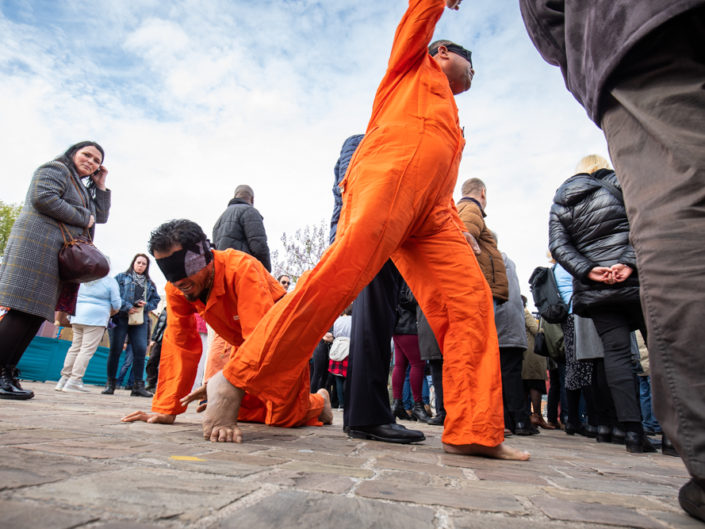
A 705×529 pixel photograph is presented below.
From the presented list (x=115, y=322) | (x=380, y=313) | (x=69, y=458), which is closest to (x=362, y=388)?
(x=380, y=313)

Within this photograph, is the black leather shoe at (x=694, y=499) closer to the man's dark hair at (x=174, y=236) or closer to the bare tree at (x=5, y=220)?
the man's dark hair at (x=174, y=236)

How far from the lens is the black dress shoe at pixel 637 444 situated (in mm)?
2973

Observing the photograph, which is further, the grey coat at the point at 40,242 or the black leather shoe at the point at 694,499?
the grey coat at the point at 40,242

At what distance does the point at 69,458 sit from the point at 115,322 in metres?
6.50

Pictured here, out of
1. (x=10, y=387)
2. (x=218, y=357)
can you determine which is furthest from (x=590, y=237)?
(x=10, y=387)

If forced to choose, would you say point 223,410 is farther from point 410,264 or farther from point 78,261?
point 78,261

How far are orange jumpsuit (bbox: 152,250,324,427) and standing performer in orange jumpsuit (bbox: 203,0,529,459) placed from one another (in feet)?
2.11

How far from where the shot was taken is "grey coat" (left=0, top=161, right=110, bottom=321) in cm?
330

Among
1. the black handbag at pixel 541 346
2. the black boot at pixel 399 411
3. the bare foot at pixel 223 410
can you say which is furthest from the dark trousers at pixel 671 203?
the black handbag at pixel 541 346

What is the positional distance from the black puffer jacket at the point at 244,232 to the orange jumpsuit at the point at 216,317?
1.84 m

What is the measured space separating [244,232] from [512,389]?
306 centimetres

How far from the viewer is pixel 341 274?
1.80m

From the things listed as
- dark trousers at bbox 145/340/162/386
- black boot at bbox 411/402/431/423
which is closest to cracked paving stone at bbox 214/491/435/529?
black boot at bbox 411/402/431/423

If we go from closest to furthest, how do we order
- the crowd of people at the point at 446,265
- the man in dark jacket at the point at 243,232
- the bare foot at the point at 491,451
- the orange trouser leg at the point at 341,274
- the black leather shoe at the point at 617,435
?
the crowd of people at the point at 446,265 < the orange trouser leg at the point at 341,274 < the bare foot at the point at 491,451 < the black leather shoe at the point at 617,435 < the man in dark jacket at the point at 243,232
